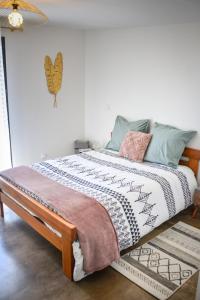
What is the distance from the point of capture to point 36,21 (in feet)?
11.4

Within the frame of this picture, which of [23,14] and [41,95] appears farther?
[41,95]

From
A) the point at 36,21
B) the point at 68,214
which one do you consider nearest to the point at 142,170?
the point at 68,214

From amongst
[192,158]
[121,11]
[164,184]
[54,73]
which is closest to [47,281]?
[164,184]

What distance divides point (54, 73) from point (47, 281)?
300cm

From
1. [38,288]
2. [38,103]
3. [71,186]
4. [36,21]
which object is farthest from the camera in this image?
[38,103]

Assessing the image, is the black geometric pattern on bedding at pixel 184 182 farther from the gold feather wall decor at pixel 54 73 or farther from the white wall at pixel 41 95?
the gold feather wall decor at pixel 54 73

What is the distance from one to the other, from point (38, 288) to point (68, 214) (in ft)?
1.99

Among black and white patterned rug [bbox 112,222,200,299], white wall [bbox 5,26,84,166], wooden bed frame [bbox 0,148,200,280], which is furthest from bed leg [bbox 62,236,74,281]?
white wall [bbox 5,26,84,166]

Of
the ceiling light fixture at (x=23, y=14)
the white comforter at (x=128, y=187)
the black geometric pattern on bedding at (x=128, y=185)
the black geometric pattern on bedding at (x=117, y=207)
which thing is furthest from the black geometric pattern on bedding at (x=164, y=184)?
the ceiling light fixture at (x=23, y=14)

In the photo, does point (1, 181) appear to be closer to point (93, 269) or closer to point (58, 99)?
point (93, 269)

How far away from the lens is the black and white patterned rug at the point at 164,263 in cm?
217

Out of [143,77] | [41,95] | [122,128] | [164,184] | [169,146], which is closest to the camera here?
[164,184]

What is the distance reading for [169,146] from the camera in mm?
3295

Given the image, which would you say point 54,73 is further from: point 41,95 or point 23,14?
point 23,14
